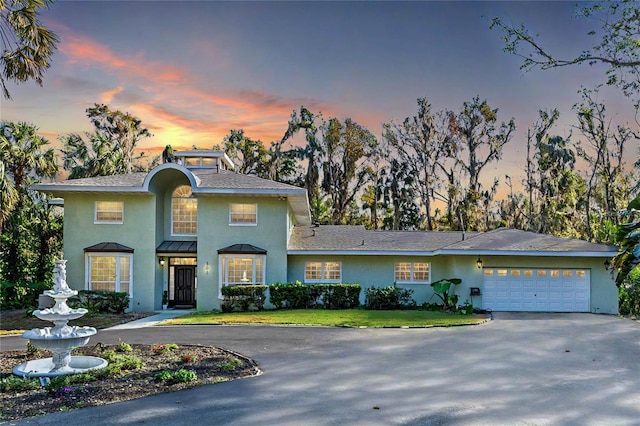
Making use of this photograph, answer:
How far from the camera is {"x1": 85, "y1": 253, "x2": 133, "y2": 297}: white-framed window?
22.2 metres

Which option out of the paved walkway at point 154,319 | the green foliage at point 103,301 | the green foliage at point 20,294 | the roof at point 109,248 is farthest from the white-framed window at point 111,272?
the green foliage at point 20,294

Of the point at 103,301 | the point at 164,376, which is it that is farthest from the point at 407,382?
the point at 103,301

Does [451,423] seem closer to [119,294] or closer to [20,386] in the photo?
[20,386]

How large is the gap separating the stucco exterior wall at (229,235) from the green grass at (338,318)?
5.10 ft

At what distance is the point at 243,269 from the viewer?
2270cm

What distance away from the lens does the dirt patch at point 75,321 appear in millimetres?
17703

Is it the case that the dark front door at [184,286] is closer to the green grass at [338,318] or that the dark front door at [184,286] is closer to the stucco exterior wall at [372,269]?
the green grass at [338,318]

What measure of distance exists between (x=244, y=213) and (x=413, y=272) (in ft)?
25.6

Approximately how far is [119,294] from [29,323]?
130 inches

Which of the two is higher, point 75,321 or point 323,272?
point 323,272

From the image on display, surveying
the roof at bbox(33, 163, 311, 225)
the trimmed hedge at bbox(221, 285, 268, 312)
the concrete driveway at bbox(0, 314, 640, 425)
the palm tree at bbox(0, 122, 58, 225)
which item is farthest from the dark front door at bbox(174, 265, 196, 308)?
the palm tree at bbox(0, 122, 58, 225)

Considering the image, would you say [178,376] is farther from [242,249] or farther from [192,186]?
[192,186]

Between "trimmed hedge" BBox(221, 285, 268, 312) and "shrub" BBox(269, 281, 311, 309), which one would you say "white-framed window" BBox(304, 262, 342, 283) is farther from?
"trimmed hedge" BBox(221, 285, 268, 312)

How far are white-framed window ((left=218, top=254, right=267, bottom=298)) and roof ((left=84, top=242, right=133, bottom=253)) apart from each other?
378 centimetres
